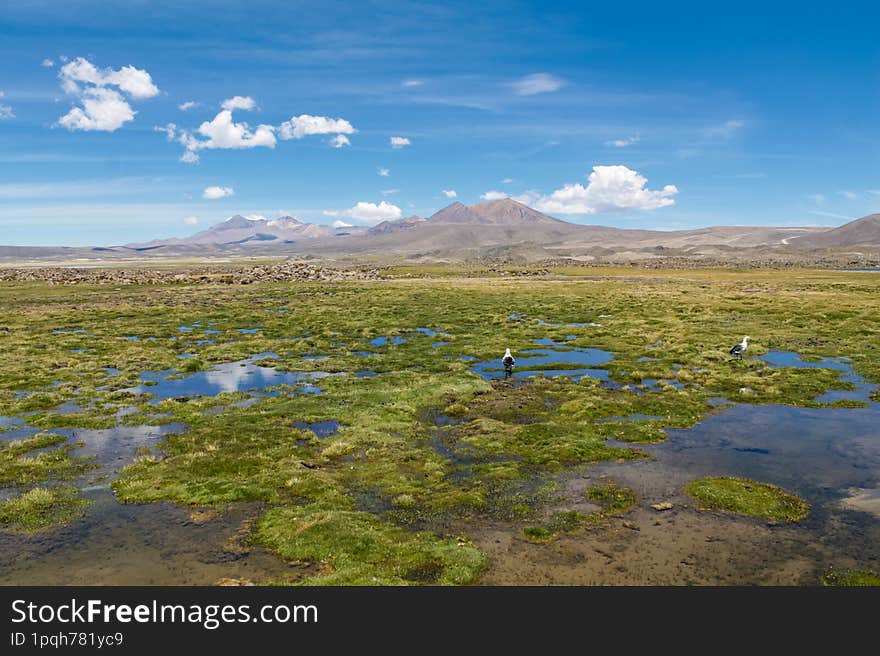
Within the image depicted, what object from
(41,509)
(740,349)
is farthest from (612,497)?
(740,349)

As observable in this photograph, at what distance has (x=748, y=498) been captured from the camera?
55.9 feet

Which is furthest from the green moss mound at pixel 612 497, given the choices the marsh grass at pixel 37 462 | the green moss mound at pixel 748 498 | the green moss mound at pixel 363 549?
the marsh grass at pixel 37 462

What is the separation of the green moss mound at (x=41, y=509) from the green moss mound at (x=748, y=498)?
20.5 m

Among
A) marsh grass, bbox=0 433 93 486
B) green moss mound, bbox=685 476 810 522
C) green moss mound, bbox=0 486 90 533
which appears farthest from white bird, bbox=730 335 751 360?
marsh grass, bbox=0 433 93 486

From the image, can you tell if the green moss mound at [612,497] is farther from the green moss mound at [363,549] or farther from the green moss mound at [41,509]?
the green moss mound at [41,509]

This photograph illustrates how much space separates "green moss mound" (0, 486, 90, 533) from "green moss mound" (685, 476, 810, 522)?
20.5 metres

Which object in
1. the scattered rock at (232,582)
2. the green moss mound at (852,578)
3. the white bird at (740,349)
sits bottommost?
the green moss mound at (852,578)

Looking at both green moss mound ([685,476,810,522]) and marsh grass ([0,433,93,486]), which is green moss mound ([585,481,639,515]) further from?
marsh grass ([0,433,93,486])

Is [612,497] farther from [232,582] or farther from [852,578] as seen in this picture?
[232,582]

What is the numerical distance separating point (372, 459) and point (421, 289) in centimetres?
8442

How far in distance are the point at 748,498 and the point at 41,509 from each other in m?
23.3

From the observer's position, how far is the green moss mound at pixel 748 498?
16.2 metres

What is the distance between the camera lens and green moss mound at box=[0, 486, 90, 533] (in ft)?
51.2
